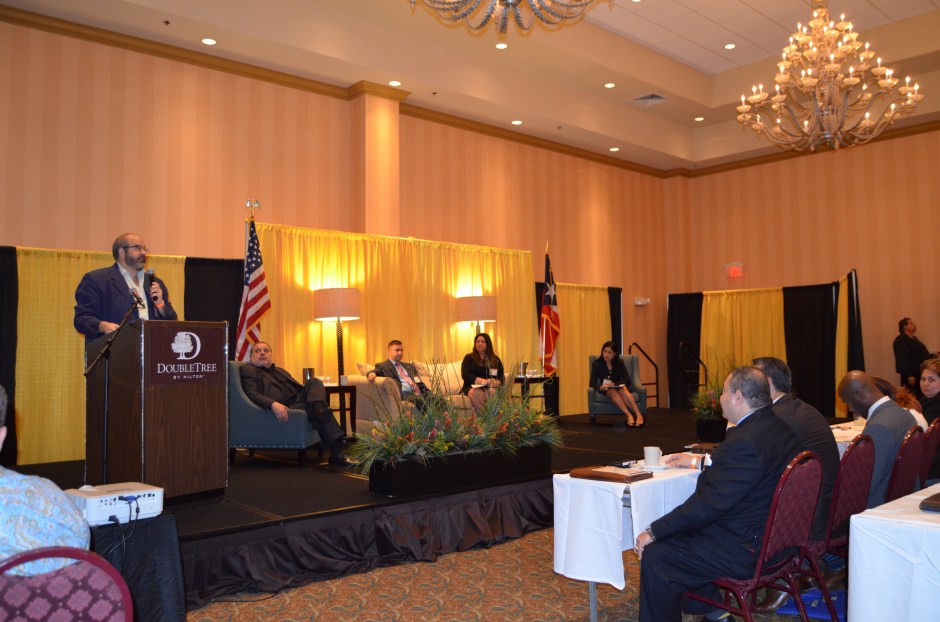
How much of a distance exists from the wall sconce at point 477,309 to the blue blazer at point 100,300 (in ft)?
17.9

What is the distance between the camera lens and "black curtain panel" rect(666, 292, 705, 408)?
13.2 meters

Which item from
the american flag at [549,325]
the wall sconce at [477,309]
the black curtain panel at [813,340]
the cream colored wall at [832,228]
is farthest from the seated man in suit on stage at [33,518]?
the cream colored wall at [832,228]

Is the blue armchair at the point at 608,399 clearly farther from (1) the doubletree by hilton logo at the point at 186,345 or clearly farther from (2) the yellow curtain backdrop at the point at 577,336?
(1) the doubletree by hilton logo at the point at 186,345

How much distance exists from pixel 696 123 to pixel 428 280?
239 inches

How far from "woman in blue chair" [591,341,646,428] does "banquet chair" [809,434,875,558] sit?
21.5 feet

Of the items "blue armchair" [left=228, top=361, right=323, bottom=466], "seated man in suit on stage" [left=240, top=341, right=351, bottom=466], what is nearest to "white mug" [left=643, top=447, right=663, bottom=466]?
"seated man in suit on stage" [left=240, top=341, right=351, bottom=466]

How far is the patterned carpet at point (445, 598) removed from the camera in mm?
3678

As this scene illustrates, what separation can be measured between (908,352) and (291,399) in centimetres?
841

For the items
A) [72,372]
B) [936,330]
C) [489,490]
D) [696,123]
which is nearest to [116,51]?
[72,372]

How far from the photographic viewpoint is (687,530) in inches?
115

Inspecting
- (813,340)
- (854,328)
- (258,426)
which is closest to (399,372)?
(258,426)

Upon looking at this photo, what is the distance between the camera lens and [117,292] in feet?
→ 14.2

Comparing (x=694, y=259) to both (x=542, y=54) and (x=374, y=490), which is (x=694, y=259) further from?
(x=374, y=490)

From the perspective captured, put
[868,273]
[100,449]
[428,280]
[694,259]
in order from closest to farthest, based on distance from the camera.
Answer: [100,449] < [428,280] < [868,273] < [694,259]
